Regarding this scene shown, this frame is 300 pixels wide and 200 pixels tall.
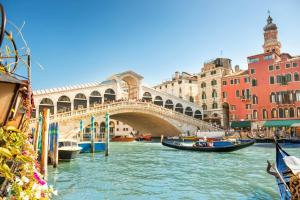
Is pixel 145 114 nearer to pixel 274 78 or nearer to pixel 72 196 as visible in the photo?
pixel 274 78

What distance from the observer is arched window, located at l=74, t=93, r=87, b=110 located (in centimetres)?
2389

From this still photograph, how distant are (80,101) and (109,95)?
3.12 meters

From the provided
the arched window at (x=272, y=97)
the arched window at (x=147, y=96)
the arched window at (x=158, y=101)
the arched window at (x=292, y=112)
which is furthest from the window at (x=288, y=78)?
the arched window at (x=147, y=96)

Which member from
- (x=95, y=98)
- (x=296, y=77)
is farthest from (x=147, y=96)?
(x=296, y=77)

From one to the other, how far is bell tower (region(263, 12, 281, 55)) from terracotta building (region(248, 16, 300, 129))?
5.40m

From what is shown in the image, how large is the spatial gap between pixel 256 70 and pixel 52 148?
2074cm

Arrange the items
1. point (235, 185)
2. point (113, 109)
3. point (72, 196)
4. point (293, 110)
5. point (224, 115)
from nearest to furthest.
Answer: point (72, 196) < point (235, 185) < point (113, 109) < point (293, 110) < point (224, 115)

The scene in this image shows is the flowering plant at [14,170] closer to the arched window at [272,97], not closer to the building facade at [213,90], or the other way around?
the arched window at [272,97]

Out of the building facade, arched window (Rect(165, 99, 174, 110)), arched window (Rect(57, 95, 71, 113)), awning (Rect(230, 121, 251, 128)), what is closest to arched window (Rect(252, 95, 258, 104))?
awning (Rect(230, 121, 251, 128))

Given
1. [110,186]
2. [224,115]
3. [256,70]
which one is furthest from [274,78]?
[110,186]

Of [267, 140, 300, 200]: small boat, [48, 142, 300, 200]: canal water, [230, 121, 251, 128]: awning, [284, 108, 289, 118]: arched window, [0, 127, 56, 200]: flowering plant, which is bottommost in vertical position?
[48, 142, 300, 200]: canal water

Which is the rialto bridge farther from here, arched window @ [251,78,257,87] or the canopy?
arched window @ [251,78,257,87]

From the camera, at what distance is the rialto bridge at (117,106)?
63.7 feet

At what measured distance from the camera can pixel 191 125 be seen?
Result: 2559 cm
